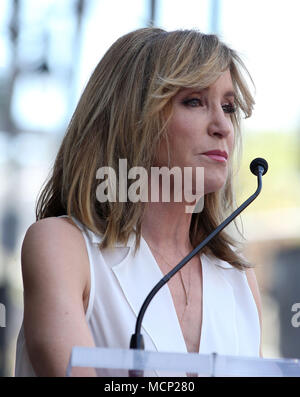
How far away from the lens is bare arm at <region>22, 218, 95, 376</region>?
4.61 ft

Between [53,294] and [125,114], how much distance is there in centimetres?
53

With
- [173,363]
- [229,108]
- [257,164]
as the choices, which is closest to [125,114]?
[229,108]

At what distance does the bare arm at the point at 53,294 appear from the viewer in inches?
55.4

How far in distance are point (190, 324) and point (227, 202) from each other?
0.45 meters

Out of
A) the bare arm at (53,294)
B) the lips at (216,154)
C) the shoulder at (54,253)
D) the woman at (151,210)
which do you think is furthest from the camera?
the lips at (216,154)

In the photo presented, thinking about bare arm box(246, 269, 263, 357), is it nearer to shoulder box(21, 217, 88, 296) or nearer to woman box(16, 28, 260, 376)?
woman box(16, 28, 260, 376)

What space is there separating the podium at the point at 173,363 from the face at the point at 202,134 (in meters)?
0.71

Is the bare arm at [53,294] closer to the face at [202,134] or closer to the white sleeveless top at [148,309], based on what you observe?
the white sleeveless top at [148,309]

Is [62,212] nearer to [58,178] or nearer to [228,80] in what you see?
[58,178]

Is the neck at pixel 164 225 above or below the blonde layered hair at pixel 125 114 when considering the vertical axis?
below

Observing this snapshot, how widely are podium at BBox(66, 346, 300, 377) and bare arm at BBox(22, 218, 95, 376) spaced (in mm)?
300

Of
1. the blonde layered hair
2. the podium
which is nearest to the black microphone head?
the blonde layered hair

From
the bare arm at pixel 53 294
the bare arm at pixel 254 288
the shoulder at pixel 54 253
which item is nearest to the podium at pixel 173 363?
the bare arm at pixel 53 294
